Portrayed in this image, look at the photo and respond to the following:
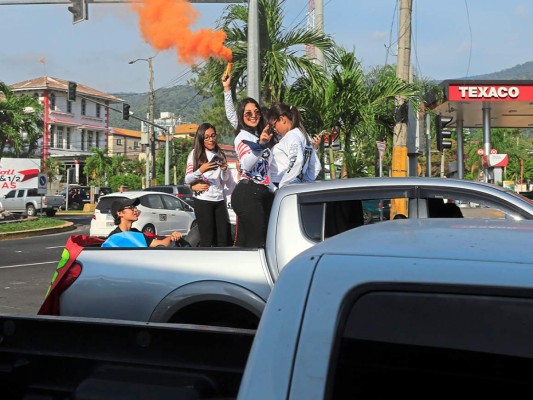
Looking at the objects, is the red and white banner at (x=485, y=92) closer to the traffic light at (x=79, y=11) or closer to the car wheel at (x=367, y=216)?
the traffic light at (x=79, y=11)

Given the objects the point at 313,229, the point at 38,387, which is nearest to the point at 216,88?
the point at 313,229

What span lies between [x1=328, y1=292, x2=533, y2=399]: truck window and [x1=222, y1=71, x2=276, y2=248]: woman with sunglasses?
367cm

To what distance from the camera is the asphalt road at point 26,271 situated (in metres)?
9.69

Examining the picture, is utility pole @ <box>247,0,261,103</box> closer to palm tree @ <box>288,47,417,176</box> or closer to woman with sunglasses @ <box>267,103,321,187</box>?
palm tree @ <box>288,47,417,176</box>

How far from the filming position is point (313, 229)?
14.9 ft

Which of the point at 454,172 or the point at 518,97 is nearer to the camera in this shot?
the point at 454,172

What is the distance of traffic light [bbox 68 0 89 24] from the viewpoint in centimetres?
Answer: 1545

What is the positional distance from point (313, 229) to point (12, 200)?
4485 centimetres

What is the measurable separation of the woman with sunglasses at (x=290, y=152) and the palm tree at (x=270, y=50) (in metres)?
6.31

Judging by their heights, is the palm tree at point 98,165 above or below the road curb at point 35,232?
above

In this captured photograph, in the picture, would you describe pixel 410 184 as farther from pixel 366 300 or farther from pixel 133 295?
pixel 366 300

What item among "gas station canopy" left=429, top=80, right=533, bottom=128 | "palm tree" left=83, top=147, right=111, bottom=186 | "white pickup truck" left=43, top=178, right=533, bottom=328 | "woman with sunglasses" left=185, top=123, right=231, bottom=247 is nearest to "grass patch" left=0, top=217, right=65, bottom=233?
"gas station canopy" left=429, top=80, right=533, bottom=128

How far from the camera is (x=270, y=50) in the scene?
41.8 ft

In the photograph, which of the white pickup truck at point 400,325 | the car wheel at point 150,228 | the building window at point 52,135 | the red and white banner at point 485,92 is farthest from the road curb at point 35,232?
the building window at point 52,135
